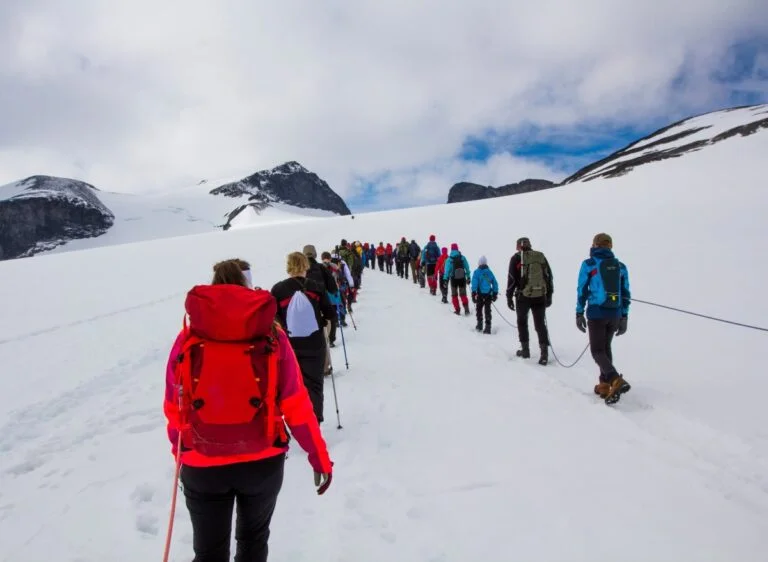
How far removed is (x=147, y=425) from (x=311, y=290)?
3.10 m

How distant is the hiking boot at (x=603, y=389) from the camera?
18.4ft

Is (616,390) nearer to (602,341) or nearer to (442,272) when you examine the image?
(602,341)

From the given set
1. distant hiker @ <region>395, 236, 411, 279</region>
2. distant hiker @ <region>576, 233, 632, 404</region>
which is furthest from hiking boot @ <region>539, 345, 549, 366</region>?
distant hiker @ <region>395, 236, 411, 279</region>

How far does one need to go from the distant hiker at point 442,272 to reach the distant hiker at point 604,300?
8673 mm

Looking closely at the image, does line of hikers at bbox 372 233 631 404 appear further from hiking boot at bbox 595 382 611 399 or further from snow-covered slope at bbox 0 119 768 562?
snow-covered slope at bbox 0 119 768 562

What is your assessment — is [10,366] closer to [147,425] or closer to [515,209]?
[147,425]

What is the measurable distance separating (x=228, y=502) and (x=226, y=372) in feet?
2.51

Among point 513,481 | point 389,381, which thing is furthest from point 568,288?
point 513,481

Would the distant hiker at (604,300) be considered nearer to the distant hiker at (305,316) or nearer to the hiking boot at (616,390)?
the hiking boot at (616,390)

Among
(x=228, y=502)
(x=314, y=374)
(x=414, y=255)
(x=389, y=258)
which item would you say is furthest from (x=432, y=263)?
(x=228, y=502)

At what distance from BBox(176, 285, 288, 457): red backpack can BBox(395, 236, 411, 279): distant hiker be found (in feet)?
66.4

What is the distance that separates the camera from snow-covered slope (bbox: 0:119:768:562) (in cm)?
323

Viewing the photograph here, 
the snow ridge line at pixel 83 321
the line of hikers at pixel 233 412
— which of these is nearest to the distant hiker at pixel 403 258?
the snow ridge line at pixel 83 321

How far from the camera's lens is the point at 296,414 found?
7.48 feet
